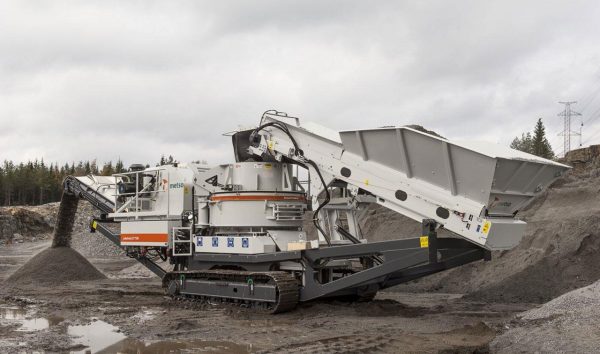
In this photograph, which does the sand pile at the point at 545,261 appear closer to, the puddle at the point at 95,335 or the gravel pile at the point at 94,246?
the puddle at the point at 95,335

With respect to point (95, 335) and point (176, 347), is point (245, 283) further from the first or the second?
point (176, 347)

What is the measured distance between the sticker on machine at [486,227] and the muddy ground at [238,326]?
137 cm

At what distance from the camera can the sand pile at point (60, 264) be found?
17.2m

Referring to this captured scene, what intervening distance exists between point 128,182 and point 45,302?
3.20 metres

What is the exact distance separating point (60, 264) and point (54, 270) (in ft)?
0.87

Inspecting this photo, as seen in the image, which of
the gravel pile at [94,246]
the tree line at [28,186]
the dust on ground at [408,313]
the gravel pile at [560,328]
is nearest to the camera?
the gravel pile at [560,328]

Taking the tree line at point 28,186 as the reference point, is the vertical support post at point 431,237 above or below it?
below

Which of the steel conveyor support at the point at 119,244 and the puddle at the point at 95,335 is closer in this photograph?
the puddle at the point at 95,335

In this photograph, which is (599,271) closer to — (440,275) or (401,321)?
(440,275)

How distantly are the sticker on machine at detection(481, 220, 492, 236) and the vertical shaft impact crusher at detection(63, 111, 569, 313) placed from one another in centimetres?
1

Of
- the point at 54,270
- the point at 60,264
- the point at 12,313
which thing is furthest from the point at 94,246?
the point at 12,313

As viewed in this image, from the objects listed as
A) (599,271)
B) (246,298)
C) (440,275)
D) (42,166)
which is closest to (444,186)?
(246,298)

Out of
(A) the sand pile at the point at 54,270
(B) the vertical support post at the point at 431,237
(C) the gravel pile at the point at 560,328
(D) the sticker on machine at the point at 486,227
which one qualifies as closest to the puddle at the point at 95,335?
(B) the vertical support post at the point at 431,237

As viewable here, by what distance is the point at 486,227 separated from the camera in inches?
352
